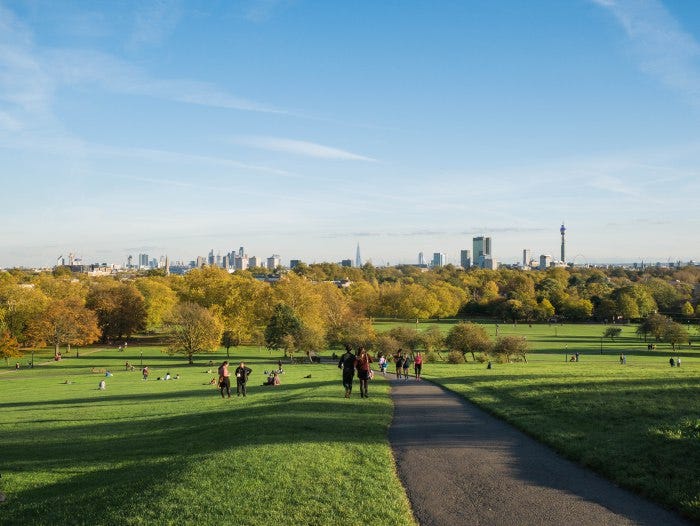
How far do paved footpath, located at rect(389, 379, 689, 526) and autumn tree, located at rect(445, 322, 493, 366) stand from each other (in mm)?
46165

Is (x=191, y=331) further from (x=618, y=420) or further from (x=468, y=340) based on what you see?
(x=618, y=420)

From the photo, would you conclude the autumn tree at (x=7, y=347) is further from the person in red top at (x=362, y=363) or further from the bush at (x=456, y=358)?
the person in red top at (x=362, y=363)

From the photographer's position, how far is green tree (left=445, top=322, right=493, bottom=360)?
62594 millimetres

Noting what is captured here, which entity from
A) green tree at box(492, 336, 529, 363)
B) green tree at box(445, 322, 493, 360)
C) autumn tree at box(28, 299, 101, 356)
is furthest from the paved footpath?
autumn tree at box(28, 299, 101, 356)

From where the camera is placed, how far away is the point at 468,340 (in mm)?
62781

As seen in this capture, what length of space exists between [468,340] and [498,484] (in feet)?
172

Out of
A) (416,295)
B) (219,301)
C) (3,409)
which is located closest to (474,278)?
(416,295)

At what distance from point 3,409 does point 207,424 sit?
1688cm

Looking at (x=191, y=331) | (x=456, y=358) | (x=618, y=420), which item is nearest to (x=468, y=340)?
(x=456, y=358)

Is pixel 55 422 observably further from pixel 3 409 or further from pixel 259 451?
pixel 259 451

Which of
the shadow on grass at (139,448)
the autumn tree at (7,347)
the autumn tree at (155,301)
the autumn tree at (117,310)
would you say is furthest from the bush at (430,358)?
the autumn tree at (117,310)

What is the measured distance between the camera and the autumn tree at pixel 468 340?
62594 mm

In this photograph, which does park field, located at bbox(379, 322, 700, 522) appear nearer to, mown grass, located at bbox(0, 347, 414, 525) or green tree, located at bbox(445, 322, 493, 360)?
mown grass, located at bbox(0, 347, 414, 525)

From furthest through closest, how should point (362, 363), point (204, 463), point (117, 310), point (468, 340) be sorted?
point (117, 310)
point (468, 340)
point (362, 363)
point (204, 463)
